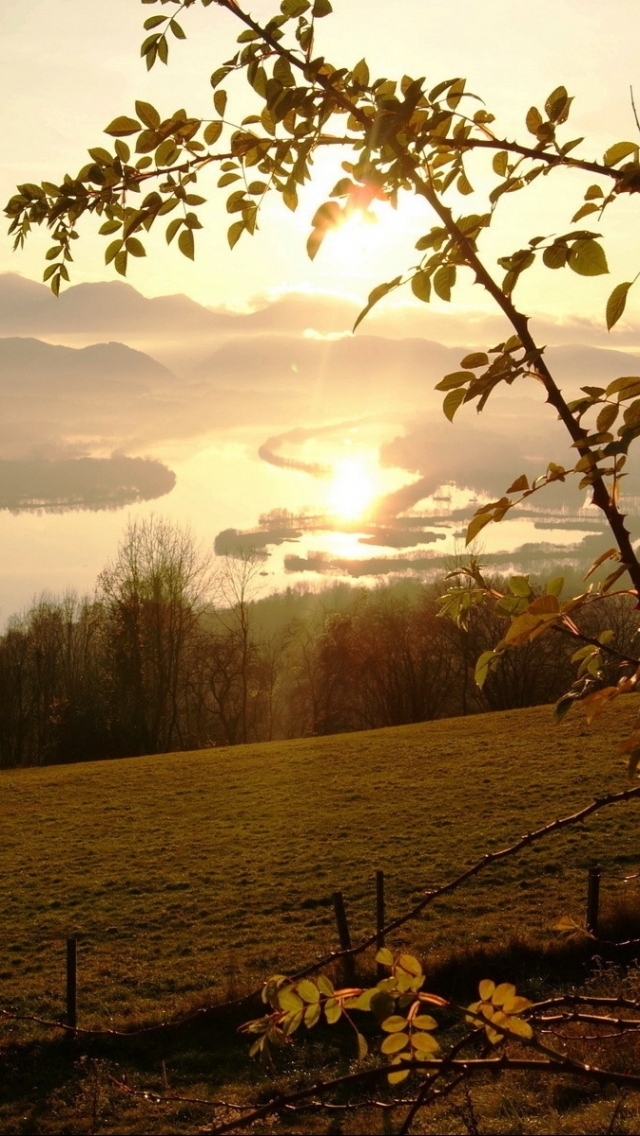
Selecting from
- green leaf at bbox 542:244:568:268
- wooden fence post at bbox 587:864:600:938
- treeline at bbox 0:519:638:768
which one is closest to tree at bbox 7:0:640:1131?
green leaf at bbox 542:244:568:268

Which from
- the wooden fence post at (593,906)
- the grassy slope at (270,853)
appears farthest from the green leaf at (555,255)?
the wooden fence post at (593,906)

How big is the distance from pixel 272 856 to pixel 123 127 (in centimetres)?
2478

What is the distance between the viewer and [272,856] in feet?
82.0

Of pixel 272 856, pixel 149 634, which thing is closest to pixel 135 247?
pixel 272 856

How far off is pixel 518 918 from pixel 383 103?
19.1 metres

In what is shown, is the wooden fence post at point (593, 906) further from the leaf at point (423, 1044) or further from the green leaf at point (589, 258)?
the green leaf at point (589, 258)

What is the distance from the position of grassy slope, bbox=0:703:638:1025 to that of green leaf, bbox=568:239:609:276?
931 centimetres

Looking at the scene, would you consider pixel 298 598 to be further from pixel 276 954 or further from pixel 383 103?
pixel 383 103

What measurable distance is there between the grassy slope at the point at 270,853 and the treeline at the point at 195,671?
16684mm

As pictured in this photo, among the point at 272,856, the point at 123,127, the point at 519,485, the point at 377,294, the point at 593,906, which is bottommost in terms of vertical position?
the point at 272,856

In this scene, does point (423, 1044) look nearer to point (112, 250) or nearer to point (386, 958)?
point (386, 958)

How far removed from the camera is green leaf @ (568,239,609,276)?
1.32 metres

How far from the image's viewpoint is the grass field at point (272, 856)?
695 inches

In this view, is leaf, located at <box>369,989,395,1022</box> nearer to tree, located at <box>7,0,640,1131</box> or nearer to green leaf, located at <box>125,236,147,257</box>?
tree, located at <box>7,0,640,1131</box>
